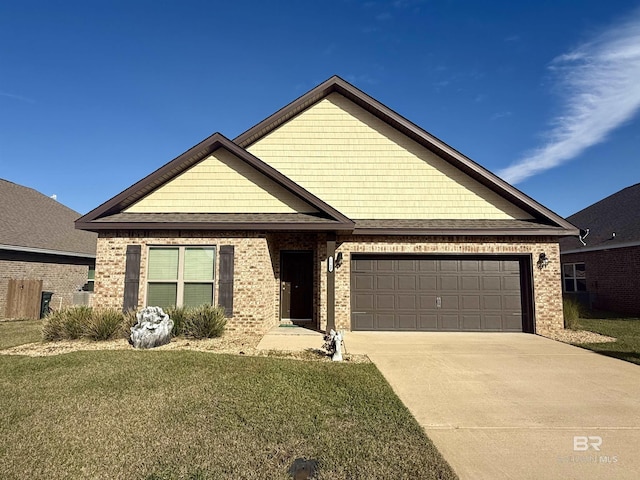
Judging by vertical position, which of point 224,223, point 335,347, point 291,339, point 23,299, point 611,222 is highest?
point 611,222

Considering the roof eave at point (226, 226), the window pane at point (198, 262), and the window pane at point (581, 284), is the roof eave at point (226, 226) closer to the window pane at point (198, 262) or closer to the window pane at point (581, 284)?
the window pane at point (198, 262)

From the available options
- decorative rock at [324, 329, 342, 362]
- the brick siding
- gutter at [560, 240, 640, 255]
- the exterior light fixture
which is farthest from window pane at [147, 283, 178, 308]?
gutter at [560, 240, 640, 255]

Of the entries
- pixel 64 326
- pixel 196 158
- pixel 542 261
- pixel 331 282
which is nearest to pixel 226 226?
pixel 196 158

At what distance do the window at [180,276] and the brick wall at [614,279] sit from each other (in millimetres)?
17300

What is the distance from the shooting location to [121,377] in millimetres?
5816

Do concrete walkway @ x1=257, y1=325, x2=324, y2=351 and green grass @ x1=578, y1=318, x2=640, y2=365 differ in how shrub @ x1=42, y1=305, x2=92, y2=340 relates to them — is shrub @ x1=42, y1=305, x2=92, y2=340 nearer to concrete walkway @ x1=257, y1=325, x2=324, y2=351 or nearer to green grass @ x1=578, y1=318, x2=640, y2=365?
concrete walkway @ x1=257, y1=325, x2=324, y2=351

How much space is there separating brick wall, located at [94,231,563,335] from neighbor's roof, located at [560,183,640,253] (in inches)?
241

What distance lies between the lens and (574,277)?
733 inches

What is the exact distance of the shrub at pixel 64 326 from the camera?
28.8 ft

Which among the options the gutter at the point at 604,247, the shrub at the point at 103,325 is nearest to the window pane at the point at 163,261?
the shrub at the point at 103,325

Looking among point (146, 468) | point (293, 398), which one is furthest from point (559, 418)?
point (146, 468)

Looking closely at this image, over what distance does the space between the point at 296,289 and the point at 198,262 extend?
3.59m

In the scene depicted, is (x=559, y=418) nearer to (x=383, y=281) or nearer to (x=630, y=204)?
(x=383, y=281)

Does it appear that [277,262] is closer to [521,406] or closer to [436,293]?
[436,293]
